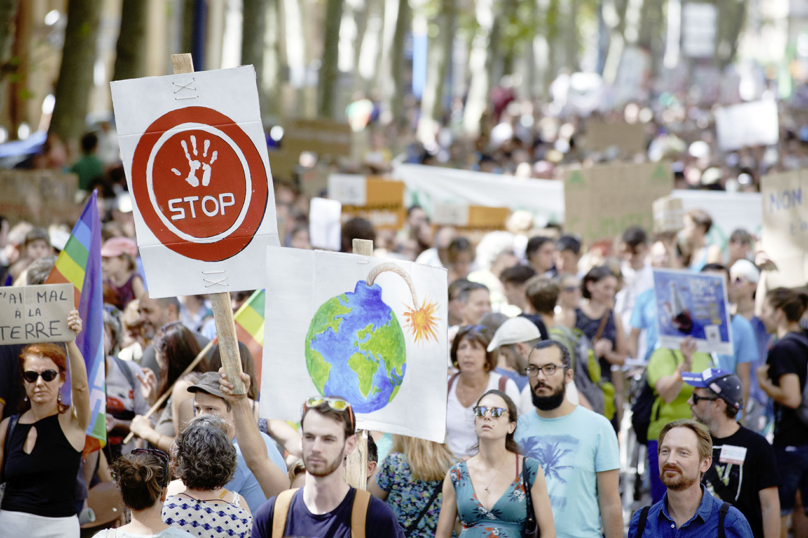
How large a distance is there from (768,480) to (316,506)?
8.50 ft

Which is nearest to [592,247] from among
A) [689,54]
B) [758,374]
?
[758,374]

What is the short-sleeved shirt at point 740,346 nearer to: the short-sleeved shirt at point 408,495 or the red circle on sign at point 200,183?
the short-sleeved shirt at point 408,495

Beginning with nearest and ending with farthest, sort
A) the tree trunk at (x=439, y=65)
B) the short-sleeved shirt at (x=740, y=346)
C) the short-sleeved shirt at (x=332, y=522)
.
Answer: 1. the short-sleeved shirt at (x=332, y=522)
2. the short-sleeved shirt at (x=740, y=346)
3. the tree trunk at (x=439, y=65)

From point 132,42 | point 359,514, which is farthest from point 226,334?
point 132,42

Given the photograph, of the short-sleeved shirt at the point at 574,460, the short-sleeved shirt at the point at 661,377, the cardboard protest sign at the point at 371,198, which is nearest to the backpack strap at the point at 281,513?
the short-sleeved shirt at the point at 574,460

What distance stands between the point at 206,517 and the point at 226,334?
0.68m

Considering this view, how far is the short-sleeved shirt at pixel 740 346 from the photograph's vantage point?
732 centimetres

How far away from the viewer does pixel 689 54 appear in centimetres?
8356

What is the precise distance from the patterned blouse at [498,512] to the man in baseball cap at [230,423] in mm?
774

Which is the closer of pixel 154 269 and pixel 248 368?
pixel 154 269

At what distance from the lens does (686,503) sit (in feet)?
15.1

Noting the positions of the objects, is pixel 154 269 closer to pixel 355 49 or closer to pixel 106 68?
pixel 106 68

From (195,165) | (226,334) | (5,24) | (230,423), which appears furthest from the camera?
(5,24)

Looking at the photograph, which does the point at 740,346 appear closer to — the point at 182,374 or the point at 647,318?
the point at 647,318
